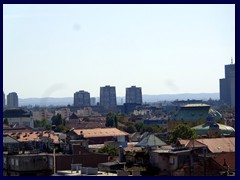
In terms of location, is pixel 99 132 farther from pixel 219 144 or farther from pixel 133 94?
pixel 133 94

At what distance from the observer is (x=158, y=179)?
4.31m

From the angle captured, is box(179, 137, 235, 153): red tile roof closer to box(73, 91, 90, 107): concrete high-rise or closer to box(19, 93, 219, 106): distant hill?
box(73, 91, 90, 107): concrete high-rise

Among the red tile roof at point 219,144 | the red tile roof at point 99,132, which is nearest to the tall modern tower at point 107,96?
the red tile roof at point 99,132

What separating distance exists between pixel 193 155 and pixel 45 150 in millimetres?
4674

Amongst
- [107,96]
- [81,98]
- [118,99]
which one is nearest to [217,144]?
[107,96]

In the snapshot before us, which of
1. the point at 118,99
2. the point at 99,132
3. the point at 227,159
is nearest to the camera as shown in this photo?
the point at 227,159

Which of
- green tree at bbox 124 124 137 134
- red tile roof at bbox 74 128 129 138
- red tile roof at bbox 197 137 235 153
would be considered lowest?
green tree at bbox 124 124 137 134

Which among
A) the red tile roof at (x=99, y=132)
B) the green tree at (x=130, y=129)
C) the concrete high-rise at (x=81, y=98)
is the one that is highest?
the concrete high-rise at (x=81, y=98)

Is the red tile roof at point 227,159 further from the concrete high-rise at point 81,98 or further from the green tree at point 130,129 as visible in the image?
the concrete high-rise at point 81,98

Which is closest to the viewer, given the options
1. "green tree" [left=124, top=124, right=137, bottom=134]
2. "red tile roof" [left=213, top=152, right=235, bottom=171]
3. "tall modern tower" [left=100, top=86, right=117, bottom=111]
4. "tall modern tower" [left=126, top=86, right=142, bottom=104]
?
"red tile roof" [left=213, top=152, right=235, bottom=171]

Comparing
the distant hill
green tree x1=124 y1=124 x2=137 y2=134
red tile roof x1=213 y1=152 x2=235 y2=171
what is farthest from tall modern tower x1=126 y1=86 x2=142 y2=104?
red tile roof x1=213 y1=152 x2=235 y2=171

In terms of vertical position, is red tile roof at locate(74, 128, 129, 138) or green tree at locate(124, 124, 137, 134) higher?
red tile roof at locate(74, 128, 129, 138)
